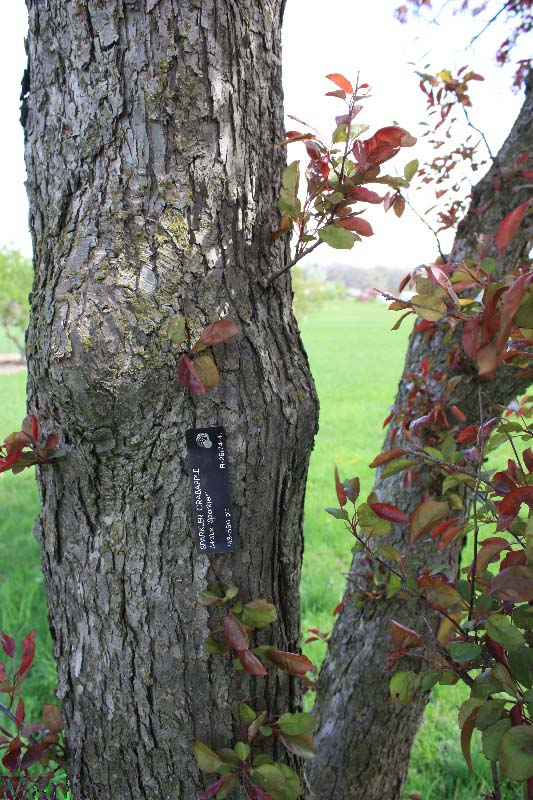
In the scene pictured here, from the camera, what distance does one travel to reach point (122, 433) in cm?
97

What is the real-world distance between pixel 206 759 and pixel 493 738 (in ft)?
1.60

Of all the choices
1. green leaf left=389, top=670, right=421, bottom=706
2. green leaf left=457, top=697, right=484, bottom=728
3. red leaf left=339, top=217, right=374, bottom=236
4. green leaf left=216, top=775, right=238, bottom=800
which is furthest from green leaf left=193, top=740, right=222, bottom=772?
red leaf left=339, top=217, right=374, bottom=236

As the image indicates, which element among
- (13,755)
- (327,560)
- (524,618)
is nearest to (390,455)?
(524,618)

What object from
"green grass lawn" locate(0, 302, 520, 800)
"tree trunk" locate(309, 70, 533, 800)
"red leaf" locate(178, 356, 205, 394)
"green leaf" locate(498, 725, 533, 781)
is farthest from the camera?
"green grass lawn" locate(0, 302, 520, 800)

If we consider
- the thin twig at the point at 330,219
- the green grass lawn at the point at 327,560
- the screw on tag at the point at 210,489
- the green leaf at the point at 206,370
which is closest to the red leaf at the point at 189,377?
the green leaf at the point at 206,370

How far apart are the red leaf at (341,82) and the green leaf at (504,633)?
0.80 m

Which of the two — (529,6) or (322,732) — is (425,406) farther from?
(529,6)

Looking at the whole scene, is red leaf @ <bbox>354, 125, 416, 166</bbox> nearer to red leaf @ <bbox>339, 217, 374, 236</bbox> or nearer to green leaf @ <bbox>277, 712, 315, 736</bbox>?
red leaf @ <bbox>339, 217, 374, 236</bbox>

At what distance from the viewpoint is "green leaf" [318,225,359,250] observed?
3.16 feet

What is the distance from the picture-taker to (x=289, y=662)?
1054mm

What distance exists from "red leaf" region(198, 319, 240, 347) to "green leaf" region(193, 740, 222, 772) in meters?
0.67

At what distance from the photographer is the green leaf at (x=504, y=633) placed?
77 cm

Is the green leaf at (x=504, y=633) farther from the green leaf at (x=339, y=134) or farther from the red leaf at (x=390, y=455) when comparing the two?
the green leaf at (x=339, y=134)

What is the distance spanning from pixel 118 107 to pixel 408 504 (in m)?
1.28
